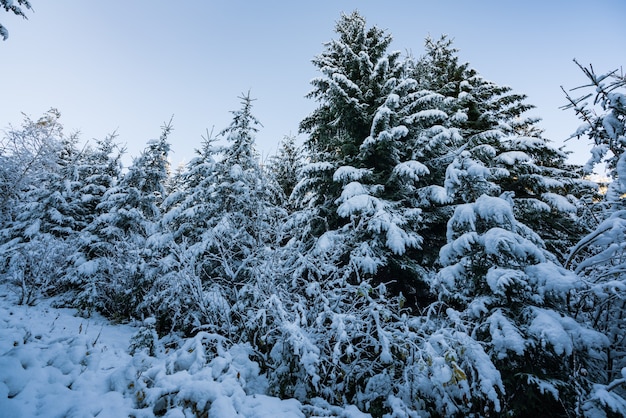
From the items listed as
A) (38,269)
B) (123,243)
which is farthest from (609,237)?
(38,269)

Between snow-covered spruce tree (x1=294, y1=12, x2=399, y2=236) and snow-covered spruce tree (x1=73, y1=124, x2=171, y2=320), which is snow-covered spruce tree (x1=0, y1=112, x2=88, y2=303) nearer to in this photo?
snow-covered spruce tree (x1=73, y1=124, x2=171, y2=320)

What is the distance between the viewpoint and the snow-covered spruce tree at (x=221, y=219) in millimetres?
7785

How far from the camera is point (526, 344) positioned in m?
3.71

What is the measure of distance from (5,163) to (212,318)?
19.3m

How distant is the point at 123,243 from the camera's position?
390 inches

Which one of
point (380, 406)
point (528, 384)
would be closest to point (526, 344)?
point (528, 384)

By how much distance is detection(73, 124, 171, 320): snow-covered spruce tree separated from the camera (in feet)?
31.0

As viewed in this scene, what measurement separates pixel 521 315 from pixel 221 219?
24.7 ft

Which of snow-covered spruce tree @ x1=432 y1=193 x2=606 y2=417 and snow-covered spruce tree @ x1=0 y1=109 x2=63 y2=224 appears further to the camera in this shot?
snow-covered spruce tree @ x1=0 y1=109 x2=63 y2=224

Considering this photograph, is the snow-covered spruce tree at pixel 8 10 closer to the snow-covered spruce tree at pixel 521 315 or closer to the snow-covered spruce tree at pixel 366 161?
the snow-covered spruce tree at pixel 366 161

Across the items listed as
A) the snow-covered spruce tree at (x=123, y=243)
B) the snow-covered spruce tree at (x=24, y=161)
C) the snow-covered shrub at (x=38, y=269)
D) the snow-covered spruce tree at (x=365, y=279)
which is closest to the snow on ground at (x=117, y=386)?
the snow-covered spruce tree at (x=365, y=279)

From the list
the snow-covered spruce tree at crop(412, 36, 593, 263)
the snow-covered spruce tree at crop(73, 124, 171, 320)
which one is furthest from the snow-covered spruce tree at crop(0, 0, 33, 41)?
the snow-covered spruce tree at crop(412, 36, 593, 263)

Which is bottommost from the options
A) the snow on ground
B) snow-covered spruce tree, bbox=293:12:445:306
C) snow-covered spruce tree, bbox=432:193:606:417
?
the snow on ground

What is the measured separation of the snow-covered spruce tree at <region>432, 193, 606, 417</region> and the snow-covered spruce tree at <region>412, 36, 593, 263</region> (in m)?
3.46
